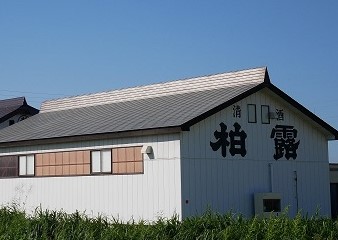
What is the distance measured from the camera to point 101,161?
20547mm

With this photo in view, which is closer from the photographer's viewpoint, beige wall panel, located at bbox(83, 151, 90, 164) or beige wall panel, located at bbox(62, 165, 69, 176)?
beige wall panel, located at bbox(83, 151, 90, 164)

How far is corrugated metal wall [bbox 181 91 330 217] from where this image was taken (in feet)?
61.2

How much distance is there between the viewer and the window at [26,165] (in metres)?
23.1

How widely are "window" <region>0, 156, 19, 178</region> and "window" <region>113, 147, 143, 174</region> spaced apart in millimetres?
5251

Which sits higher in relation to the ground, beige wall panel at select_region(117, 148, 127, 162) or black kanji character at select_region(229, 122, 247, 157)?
black kanji character at select_region(229, 122, 247, 157)

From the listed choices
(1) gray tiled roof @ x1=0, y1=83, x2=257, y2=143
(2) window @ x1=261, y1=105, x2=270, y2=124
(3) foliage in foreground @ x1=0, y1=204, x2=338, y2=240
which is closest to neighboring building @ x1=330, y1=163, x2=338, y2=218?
(2) window @ x1=261, y1=105, x2=270, y2=124

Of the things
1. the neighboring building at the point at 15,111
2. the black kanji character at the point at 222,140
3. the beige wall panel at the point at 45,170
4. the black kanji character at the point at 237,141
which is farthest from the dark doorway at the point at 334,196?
the neighboring building at the point at 15,111

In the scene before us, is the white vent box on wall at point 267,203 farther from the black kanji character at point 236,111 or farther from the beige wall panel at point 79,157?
the beige wall panel at point 79,157

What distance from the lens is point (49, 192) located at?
73.3 ft

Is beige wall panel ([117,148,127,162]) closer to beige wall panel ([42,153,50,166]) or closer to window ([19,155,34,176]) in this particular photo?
beige wall panel ([42,153,50,166])

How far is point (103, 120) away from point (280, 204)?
6517 mm

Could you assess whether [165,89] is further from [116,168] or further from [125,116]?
[116,168]

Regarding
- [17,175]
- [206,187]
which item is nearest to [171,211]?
[206,187]

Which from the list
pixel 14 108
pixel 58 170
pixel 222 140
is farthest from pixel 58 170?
pixel 14 108
